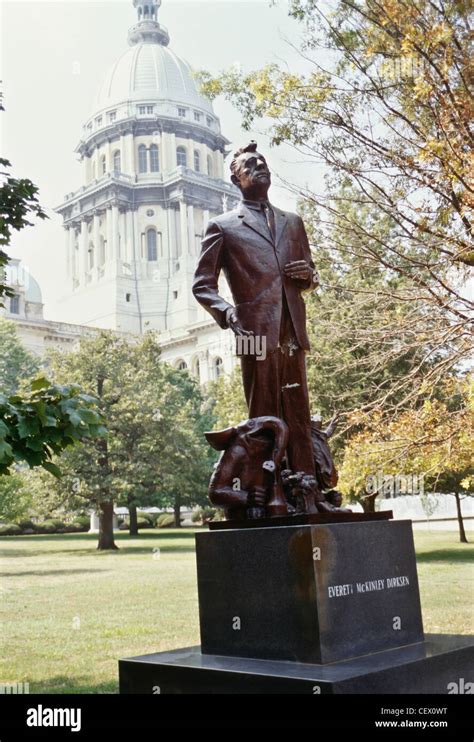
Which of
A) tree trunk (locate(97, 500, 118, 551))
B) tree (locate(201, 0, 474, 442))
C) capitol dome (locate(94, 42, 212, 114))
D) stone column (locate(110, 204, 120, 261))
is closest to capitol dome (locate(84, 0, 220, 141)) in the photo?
capitol dome (locate(94, 42, 212, 114))

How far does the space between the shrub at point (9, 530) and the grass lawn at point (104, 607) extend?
38.4 ft

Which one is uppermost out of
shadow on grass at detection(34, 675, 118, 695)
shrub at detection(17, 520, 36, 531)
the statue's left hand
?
the statue's left hand

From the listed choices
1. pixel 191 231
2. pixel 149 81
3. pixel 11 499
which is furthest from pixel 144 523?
pixel 149 81

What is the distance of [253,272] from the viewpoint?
608 centimetres

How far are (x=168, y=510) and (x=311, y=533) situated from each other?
156 ft

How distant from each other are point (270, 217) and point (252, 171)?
Result: 1.26 ft

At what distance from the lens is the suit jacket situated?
601cm

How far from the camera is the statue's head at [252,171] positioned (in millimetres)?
6266

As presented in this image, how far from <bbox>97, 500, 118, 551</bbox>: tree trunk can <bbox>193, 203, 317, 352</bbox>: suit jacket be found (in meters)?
26.3

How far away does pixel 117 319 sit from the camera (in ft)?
256

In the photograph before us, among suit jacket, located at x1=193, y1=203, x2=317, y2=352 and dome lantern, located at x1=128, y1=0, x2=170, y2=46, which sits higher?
dome lantern, located at x1=128, y1=0, x2=170, y2=46

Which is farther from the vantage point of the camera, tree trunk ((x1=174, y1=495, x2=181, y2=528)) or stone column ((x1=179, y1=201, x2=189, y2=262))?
stone column ((x1=179, y1=201, x2=189, y2=262))

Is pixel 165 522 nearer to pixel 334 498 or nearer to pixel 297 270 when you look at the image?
pixel 334 498

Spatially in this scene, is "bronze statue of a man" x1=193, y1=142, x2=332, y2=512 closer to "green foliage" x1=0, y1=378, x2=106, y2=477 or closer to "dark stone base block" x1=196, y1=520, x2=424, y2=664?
"dark stone base block" x1=196, y1=520, x2=424, y2=664
